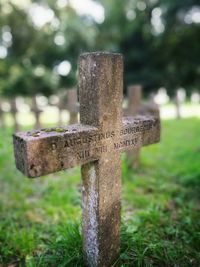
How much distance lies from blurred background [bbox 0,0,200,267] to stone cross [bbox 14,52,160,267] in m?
0.32

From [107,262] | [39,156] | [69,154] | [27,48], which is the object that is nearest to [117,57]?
[69,154]

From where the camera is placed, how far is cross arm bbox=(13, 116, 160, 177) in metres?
2.02

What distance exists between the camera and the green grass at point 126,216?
2.80 metres

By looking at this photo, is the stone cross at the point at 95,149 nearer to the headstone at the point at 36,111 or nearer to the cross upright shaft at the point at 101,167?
the cross upright shaft at the point at 101,167

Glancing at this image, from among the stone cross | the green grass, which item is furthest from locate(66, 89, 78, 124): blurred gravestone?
the stone cross

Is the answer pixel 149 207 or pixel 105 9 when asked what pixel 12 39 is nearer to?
pixel 105 9

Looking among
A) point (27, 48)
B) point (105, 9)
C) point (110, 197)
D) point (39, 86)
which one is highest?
point (105, 9)

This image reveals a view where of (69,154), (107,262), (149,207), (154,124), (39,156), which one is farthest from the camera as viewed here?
(149,207)

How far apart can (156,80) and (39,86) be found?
8.77 m

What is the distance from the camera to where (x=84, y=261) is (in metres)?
2.63

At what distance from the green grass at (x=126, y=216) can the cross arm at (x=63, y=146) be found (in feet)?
3.26

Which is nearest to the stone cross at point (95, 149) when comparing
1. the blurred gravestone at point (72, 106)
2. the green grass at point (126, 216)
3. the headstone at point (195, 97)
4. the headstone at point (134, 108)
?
the green grass at point (126, 216)

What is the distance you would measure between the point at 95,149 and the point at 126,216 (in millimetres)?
1798

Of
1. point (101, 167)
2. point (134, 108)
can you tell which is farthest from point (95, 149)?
point (134, 108)
